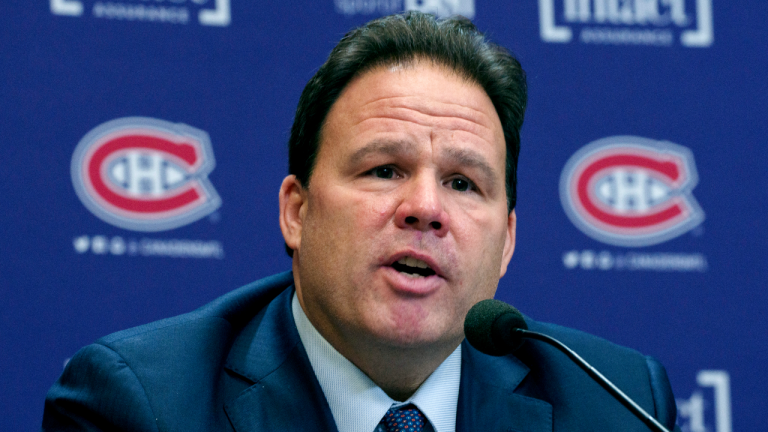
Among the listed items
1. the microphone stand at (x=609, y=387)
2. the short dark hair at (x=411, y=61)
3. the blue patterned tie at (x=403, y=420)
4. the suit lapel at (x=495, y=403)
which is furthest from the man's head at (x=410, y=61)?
the microphone stand at (x=609, y=387)

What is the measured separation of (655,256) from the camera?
117 inches

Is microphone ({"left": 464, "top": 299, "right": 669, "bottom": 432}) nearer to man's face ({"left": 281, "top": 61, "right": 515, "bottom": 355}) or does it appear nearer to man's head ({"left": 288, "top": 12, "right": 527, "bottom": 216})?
man's face ({"left": 281, "top": 61, "right": 515, "bottom": 355})

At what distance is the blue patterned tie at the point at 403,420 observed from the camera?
6.17ft

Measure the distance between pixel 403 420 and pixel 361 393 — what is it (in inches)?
4.6

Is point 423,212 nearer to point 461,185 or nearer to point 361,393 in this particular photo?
point 461,185

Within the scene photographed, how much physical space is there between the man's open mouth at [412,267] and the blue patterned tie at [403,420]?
1.11 ft

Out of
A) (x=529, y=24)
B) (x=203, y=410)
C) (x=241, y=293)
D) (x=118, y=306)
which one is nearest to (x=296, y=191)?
(x=241, y=293)

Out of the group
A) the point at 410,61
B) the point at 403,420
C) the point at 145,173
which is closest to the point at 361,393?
the point at 403,420

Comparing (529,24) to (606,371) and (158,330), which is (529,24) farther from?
(158,330)

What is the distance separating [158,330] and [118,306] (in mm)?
778

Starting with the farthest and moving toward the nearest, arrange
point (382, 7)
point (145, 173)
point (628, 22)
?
1. point (628, 22)
2. point (382, 7)
3. point (145, 173)

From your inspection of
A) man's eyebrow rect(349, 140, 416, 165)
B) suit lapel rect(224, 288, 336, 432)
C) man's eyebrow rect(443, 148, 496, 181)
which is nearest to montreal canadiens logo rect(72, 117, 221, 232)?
suit lapel rect(224, 288, 336, 432)

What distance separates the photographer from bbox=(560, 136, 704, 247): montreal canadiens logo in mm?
2969

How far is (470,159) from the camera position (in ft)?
6.45
